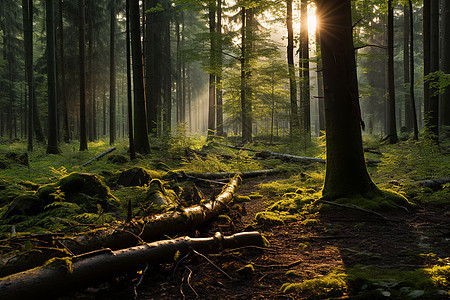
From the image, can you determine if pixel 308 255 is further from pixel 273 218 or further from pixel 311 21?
pixel 311 21

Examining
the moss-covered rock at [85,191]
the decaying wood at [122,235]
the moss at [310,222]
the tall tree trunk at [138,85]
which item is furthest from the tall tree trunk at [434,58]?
the tall tree trunk at [138,85]

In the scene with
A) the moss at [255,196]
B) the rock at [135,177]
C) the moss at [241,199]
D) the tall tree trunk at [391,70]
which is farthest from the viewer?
the tall tree trunk at [391,70]

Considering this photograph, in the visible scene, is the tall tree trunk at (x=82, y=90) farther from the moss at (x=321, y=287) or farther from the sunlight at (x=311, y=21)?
the moss at (x=321, y=287)

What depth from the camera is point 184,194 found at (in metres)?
6.13

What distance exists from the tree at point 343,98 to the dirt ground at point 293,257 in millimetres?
735

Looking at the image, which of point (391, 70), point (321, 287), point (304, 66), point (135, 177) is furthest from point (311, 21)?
point (321, 287)

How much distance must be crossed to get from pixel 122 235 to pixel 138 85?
9694 millimetres

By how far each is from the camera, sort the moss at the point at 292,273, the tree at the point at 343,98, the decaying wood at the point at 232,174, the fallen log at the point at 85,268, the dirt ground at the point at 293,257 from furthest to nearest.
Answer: the decaying wood at the point at 232,174 < the tree at the point at 343,98 < the moss at the point at 292,273 < the dirt ground at the point at 293,257 < the fallen log at the point at 85,268

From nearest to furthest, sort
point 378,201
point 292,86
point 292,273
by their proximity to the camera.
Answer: point 292,273 → point 378,201 → point 292,86

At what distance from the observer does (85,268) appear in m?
2.36

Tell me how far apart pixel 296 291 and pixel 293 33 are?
733 inches

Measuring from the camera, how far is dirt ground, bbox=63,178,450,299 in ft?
8.55

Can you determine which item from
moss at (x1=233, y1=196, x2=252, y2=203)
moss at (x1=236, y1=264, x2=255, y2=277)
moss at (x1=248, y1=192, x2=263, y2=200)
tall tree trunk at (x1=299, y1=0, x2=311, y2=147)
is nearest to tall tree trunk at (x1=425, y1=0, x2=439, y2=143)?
tall tree trunk at (x1=299, y1=0, x2=311, y2=147)

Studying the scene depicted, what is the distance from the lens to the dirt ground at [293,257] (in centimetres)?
261
